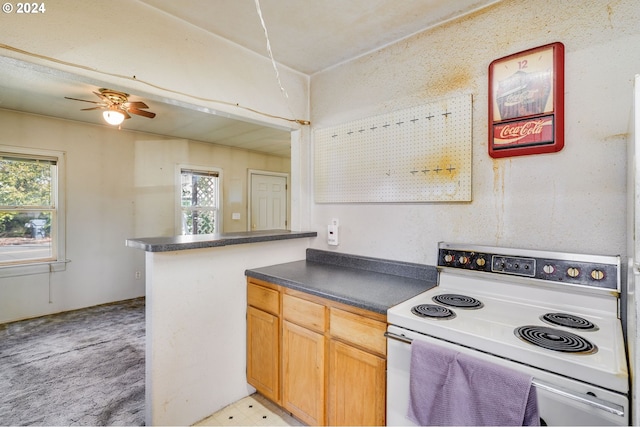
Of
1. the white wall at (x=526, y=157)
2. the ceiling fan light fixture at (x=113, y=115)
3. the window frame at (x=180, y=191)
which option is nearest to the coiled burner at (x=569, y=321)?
the white wall at (x=526, y=157)

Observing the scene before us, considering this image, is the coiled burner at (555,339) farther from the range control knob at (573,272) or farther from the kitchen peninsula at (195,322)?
the kitchen peninsula at (195,322)

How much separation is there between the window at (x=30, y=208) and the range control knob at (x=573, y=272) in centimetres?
484

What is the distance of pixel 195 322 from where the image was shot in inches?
71.0

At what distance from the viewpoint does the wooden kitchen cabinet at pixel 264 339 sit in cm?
184

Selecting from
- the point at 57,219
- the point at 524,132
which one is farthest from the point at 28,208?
the point at 524,132

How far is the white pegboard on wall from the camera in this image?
1.69 m

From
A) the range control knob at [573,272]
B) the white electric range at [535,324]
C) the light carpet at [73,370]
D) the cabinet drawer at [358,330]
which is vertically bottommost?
the light carpet at [73,370]

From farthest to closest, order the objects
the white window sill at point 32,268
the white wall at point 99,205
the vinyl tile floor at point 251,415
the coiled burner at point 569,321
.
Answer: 1. the white wall at point 99,205
2. the white window sill at point 32,268
3. the vinyl tile floor at point 251,415
4. the coiled burner at point 569,321

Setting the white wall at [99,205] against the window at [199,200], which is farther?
the window at [199,200]

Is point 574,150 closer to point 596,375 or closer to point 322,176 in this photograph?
point 596,375

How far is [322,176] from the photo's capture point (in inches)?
94.2

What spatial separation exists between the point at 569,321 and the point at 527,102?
100cm

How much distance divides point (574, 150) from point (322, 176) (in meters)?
1.53

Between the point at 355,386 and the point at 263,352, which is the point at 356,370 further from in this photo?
the point at 263,352
